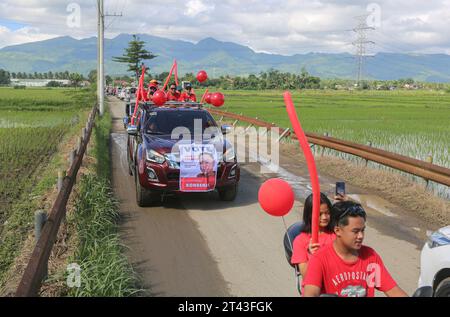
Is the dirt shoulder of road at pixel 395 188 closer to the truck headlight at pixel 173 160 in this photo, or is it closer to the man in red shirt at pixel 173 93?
the truck headlight at pixel 173 160

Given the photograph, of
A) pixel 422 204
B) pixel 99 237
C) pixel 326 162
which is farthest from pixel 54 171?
pixel 422 204

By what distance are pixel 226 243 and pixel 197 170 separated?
1755 millimetres

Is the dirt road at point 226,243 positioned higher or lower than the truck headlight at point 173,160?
lower

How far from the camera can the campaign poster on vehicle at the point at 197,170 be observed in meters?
7.94

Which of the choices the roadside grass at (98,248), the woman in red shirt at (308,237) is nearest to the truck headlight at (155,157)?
the roadside grass at (98,248)

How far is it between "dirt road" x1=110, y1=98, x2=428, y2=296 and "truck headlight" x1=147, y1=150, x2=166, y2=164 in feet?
2.63

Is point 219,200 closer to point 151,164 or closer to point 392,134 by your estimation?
point 151,164

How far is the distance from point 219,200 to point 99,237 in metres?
3.00

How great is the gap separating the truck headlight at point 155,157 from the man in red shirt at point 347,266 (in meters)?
5.08

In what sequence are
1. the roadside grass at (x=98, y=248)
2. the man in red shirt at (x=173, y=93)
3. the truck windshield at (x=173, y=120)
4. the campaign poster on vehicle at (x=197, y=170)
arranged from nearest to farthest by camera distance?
the roadside grass at (x=98, y=248) → the campaign poster on vehicle at (x=197, y=170) → the truck windshield at (x=173, y=120) → the man in red shirt at (x=173, y=93)

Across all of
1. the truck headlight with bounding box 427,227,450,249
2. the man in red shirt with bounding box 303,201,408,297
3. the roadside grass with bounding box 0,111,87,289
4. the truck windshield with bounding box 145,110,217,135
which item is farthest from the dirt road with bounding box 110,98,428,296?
the man in red shirt with bounding box 303,201,408,297

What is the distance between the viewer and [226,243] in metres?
6.50

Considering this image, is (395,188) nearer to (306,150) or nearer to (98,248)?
(98,248)
